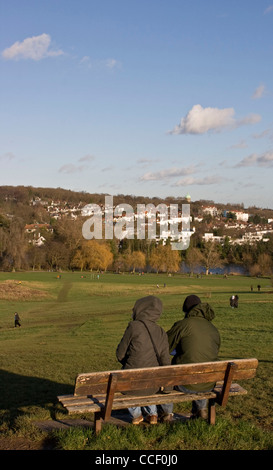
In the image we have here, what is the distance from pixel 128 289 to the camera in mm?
53406

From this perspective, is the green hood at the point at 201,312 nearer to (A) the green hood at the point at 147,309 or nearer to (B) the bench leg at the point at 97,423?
(A) the green hood at the point at 147,309

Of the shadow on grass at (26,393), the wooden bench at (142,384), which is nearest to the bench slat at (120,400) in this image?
the wooden bench at (142,384)

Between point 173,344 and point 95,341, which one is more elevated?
point 173,344

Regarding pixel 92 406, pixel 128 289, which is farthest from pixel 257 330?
pixel 128 289

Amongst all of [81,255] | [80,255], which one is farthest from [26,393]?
[81,255]

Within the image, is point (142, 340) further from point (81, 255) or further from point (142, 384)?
point (81, 255)

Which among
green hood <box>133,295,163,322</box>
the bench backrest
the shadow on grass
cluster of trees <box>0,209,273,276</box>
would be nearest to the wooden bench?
the bench backrest

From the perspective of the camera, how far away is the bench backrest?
16.8ft

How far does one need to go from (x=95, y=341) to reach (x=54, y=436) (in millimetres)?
11740

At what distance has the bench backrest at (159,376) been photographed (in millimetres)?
5113

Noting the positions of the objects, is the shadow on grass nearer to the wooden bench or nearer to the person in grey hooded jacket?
the wooden bench

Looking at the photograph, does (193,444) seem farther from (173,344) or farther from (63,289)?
(63,289)
